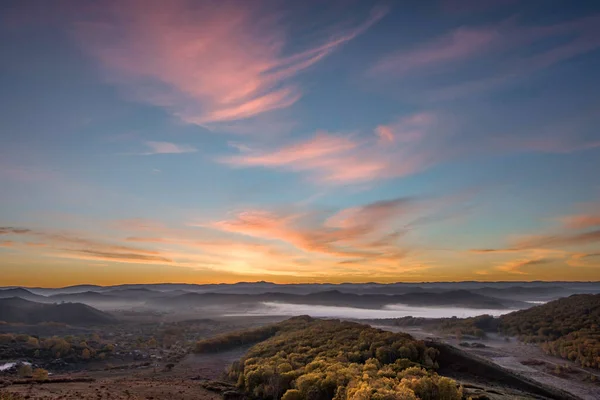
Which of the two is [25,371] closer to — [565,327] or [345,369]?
[345,369]

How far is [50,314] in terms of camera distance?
149 metres

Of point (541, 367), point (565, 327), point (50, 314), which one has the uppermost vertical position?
point (565, 327)

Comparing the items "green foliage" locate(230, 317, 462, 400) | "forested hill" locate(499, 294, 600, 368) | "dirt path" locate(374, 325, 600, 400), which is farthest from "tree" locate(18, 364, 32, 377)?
"forested hill" locate(499, 294, 600, 368)

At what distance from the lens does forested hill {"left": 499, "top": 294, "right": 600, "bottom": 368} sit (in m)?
62.2

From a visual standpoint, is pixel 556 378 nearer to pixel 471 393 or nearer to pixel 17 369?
pixel 471 393

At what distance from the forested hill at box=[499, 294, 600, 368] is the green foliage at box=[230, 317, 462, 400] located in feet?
106

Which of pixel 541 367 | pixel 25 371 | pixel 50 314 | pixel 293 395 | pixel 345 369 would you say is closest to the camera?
pixel 293 395

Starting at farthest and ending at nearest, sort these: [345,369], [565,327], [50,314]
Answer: [50,314]
[565,327]
[345,369]

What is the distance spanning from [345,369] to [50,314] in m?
156

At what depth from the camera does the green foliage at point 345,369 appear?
26984mm

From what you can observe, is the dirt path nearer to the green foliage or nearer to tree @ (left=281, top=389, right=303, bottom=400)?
the green foliage

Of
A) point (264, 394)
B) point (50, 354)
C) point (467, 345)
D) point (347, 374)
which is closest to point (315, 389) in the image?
point (347, 374)

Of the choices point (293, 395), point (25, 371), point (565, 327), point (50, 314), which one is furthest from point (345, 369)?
point (50, 314)

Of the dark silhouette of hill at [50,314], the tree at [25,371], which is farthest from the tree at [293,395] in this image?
the dark silhouette of hill at [50,314]
